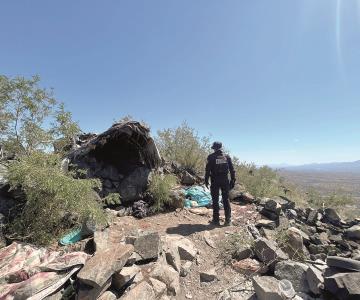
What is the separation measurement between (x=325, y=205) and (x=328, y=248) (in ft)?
27.6

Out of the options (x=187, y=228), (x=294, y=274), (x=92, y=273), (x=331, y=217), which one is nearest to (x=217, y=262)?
(x=294, y=274)

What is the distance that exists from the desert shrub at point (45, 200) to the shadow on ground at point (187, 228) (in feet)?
6.16

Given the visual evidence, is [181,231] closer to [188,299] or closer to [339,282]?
[188,299]

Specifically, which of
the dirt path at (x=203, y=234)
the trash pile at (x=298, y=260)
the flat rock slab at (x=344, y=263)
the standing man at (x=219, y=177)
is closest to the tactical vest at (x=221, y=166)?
the standing man at (x=219, y=177)

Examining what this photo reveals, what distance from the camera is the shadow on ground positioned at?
592cm

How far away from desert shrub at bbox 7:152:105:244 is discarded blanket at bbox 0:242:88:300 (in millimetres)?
501

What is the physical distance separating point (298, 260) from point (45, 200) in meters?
4.82

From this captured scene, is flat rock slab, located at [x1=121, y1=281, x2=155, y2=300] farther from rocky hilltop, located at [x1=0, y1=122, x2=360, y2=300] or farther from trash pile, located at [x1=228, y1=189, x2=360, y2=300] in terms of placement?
trash pile, located at [x1=228, y1=189, x2=360, y2=300]

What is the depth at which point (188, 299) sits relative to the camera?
151 inches

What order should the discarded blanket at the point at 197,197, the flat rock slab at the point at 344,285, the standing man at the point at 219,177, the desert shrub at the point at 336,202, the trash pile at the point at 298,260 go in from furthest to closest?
the desert shrub at the point at 336,202 < the discarded blanket at the point at 197,197 < the standing man at the point at 219,177 < the trash pile at the point at 298,260 < the flat rock slab at the point at 344,285

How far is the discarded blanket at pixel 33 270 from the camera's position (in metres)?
3.09

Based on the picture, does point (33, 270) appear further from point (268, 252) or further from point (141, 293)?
point (268, 252)

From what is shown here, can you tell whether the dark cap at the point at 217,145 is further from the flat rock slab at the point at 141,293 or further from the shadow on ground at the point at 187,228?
the flat rock slab at the point at 141,293

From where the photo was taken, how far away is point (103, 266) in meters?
3.35
